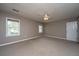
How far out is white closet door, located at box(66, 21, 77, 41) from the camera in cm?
648

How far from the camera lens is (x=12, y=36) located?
5578 mm

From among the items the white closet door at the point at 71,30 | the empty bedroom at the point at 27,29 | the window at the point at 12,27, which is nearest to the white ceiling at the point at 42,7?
the empty bedroom at the point at 27,29

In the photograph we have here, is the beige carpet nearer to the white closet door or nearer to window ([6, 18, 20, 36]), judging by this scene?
window ([6, 18, 20, 36])

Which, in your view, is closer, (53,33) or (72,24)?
(72,24)

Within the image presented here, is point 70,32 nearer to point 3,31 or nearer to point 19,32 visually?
point 19,32

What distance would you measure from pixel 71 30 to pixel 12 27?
15.8 feet

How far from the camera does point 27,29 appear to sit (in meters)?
7.51

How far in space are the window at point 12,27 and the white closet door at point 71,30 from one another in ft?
14.5

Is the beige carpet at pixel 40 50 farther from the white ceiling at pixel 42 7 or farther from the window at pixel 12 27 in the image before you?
the white ceiling at pixel 42 7

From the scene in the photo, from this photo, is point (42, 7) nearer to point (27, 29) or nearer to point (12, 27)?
point (12, 27)

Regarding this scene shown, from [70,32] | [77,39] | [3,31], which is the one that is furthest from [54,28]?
[3,31]

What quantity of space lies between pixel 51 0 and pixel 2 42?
384cm

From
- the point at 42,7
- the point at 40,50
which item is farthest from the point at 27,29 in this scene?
the point at 40,50

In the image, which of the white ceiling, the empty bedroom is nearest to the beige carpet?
the empty bedroom
